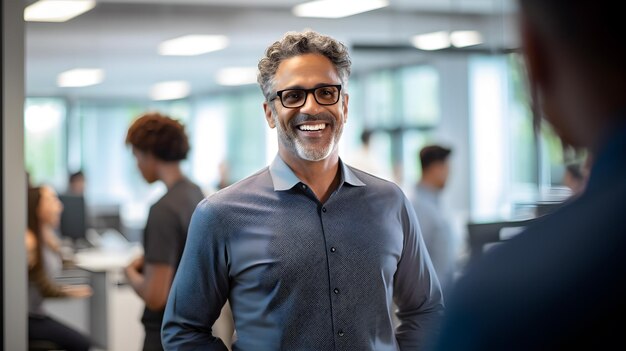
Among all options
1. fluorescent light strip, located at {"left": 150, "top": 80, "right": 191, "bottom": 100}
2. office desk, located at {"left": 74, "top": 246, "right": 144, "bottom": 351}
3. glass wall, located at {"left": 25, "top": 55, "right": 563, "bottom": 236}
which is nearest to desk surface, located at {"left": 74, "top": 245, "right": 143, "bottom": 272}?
office desk, located at {"left": 74, "top": 246, "right": 144, "bottom": 351}

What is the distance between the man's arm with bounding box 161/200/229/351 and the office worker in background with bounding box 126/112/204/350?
999 mm

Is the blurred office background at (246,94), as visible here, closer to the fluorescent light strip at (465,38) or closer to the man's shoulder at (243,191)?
the fluorescent light strip at (465,38)

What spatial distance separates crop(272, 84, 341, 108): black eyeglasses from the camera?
2246 millimetres

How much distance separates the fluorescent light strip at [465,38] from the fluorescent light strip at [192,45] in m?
2.55

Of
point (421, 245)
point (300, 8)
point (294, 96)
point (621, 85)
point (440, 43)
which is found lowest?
point (421, 245)

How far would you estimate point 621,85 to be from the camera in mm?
584

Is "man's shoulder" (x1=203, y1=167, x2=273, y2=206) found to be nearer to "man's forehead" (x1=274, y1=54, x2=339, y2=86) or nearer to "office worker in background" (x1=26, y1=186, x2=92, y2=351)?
"man's forehead" (x1=274, y1=54, x2=339, y2=86)

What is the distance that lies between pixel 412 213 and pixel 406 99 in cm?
580

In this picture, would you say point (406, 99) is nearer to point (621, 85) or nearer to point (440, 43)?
Answer: point (440, 43)

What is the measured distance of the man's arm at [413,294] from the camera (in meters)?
2.27

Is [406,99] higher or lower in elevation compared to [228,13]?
lower

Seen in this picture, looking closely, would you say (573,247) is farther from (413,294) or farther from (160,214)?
(160,214)

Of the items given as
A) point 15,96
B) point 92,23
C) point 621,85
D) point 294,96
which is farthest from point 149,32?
point 621,85

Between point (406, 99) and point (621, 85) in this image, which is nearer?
point (621, 85)
